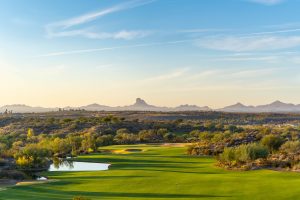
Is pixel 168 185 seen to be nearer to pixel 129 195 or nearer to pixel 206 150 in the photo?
pixel 129 195

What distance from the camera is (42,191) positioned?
26.5m

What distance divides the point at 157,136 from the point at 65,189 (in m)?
51.6

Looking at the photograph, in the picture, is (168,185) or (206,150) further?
(206,150)

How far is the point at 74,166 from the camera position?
42344 millimetres

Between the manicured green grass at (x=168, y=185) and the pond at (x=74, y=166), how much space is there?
14.9ft

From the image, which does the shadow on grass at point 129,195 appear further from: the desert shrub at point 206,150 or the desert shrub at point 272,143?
the desert shrub at point 206,150

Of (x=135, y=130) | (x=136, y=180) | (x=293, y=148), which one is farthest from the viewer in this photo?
(x=135, y=130)

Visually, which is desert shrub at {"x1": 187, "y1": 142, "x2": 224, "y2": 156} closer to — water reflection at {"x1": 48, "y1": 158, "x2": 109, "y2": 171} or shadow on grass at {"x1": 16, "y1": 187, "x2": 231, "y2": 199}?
water reflection at {"x1": 48, "y1": 158, "x2": 109, "y2": 171}

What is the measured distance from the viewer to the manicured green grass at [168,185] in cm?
2323

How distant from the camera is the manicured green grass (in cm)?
2323

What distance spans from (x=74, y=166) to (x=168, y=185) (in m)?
17.8

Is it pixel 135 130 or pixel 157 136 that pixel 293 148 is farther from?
pixel 135 130

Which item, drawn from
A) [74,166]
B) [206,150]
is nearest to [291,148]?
[206,150]

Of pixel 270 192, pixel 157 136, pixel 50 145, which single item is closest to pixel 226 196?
pixel 270 192
